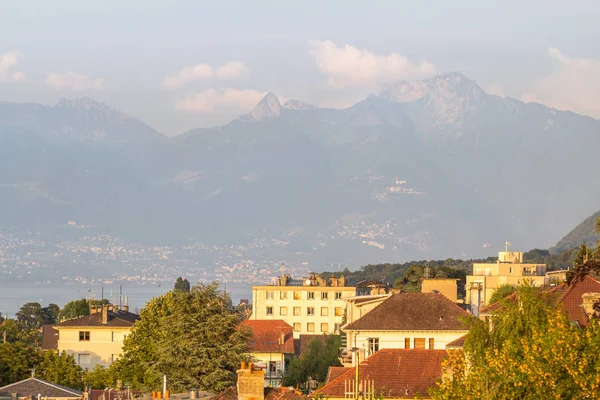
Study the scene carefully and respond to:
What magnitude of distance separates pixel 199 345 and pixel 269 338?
4514 centimetres

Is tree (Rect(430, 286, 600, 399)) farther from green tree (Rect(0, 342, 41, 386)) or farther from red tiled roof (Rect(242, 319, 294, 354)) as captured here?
red tiled roof (Rect(242, 319, 294, 354))

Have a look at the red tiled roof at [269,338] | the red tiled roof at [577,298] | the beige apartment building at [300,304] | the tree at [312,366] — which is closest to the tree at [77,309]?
the beige apartment building at [300,304]

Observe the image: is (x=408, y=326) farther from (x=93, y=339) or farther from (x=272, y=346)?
(x=272, y=346)

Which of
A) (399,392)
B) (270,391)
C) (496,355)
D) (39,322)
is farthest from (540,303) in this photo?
(39,322)

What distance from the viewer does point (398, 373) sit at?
49250 millimetres

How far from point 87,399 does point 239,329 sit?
16.9 metres

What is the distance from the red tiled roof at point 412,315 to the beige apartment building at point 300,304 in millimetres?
87162

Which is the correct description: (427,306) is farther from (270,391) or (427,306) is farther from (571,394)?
(571,394)

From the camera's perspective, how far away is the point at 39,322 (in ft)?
591

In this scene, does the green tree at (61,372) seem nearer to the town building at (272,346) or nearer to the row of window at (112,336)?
the town building at (272,346)

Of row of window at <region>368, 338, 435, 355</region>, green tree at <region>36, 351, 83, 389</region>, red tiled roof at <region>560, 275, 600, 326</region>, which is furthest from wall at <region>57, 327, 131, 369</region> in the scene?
red tiled roof at <region>560, 275, 600, 326</region>

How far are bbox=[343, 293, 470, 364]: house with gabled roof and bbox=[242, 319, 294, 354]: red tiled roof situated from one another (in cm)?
3658

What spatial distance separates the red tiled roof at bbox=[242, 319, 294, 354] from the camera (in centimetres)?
10406

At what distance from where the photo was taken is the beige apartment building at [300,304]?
151125 millimetres
